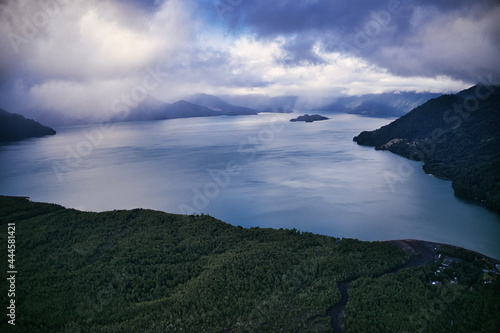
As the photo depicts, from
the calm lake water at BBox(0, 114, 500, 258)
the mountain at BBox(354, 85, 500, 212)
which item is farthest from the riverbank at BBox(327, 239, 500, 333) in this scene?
the mountain at BBox(354, 85, 500, 212)

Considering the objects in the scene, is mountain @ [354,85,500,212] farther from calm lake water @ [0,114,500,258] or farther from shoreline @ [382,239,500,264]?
shoreline @ [382,239,500,264]

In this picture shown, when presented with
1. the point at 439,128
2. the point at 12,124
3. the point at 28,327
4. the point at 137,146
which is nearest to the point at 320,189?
the point at 28,327

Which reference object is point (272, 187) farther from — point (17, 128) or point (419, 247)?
point (17, 128)

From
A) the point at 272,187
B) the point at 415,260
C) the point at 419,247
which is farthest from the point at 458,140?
the point at 415,260

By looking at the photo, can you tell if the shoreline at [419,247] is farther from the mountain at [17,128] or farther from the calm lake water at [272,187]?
the mountain at [17,128]

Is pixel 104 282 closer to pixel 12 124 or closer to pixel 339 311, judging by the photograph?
pixel 339 311

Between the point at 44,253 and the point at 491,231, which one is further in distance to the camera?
the point at 491,231
